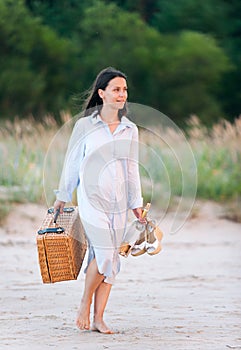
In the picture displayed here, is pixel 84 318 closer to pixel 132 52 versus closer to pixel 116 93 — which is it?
pixel 116 93

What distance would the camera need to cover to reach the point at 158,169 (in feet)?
32.6

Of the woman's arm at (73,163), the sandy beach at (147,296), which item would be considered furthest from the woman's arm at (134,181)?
the sandy beach at (147,296)

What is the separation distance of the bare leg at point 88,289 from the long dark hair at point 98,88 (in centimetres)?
78

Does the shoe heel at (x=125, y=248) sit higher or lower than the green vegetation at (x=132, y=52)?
lower

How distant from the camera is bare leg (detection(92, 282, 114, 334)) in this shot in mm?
5062

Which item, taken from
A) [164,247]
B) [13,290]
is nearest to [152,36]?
[164,247]

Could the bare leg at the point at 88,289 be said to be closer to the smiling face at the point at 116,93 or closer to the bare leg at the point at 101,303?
the bare leg at the point at 101,303

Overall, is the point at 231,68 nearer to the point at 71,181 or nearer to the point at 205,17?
the point at 205,17

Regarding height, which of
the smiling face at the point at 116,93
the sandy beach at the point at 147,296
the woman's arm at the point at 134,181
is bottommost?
the sandy beach at the point at 147,296

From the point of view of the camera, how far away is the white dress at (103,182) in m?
4.95

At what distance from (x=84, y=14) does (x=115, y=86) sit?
16.1m

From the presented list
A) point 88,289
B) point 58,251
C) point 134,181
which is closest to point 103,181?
point 134,181

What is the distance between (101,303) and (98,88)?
3.57ft

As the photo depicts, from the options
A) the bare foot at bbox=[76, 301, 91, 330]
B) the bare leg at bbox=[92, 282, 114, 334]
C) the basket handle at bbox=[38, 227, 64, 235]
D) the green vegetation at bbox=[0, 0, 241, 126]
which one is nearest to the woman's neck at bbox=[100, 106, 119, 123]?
the basket handle at bbox=[38, 227, 64, 235]
